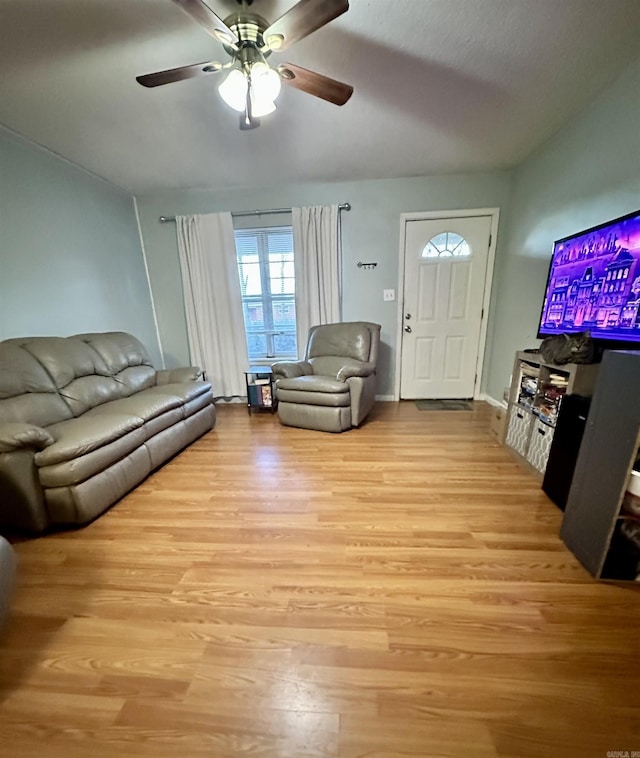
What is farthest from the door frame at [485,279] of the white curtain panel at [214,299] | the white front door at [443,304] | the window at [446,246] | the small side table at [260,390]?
the white curtain panel at [214,299]

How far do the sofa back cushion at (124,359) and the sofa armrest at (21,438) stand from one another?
1069mm

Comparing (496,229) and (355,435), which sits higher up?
(496,229)

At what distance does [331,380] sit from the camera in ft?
9.37

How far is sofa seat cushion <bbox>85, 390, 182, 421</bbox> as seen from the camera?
2.11m

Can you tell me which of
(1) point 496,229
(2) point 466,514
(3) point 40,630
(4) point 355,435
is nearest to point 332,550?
(2) point 466,514

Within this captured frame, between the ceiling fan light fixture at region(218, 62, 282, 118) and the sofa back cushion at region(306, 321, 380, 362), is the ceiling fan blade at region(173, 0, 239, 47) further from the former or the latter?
the sofa back cushion at region(306, 321, 380, 362)

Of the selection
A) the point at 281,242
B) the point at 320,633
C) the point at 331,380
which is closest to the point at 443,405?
the point at 331,380

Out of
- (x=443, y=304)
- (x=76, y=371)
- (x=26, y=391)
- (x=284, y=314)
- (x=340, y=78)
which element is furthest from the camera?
(x=284, y=314)

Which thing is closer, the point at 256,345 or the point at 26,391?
the point at 26,391

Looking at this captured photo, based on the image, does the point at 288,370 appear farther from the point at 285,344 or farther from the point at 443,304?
the point at 443,304

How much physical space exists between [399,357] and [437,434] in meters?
1.23

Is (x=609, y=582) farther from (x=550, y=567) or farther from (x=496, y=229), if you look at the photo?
(x=496, y=229)

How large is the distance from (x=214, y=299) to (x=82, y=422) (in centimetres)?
217

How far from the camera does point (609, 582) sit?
1.26 metres
